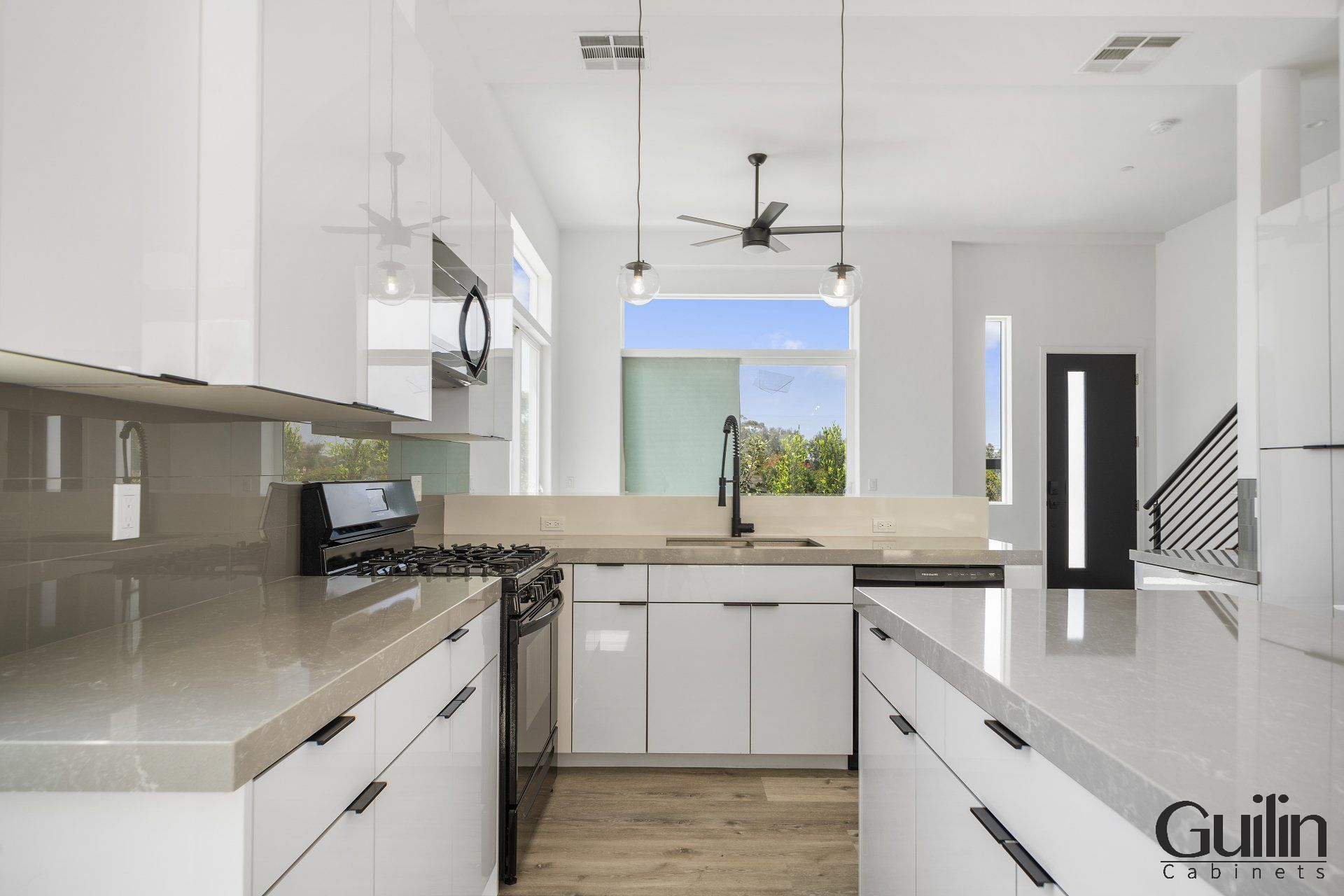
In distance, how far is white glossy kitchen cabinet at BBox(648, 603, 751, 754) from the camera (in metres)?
2.63

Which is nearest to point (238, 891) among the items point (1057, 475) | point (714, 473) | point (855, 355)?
point (714, 473)

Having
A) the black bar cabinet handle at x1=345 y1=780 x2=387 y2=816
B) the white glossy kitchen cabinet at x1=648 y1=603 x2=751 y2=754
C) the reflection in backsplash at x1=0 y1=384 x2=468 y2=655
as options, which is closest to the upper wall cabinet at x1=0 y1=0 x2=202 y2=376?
the reflection in backsplash at x1=0 y1=384 x2=468 y2=655

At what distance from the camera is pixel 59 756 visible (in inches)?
30.0

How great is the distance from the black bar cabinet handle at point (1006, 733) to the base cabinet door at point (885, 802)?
0.35 m

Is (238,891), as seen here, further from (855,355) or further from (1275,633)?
(855,355)

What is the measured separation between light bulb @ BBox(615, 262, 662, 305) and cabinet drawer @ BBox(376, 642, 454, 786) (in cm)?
216

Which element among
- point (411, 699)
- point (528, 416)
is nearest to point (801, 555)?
point (411, 699)

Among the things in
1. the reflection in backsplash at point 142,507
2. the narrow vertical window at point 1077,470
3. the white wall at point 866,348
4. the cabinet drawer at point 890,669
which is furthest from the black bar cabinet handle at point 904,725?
the narrow vertical window at point 1077,470

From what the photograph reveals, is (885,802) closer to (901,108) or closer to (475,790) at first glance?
(475,790)

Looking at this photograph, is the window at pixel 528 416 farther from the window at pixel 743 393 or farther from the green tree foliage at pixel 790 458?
the green tree foliage at pixel 790 458

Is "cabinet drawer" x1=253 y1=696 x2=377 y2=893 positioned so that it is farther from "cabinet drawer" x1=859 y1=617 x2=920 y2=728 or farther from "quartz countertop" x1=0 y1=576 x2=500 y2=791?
"cabinet drawer" x1=859 y1=617 x2=920 y2=728

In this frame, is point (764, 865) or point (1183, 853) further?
point (764, 865)

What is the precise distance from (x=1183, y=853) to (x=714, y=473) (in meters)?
5.44

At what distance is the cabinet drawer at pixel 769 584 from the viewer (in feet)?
8.64
